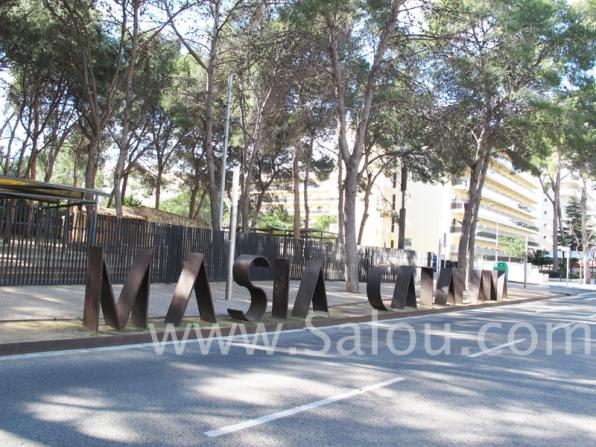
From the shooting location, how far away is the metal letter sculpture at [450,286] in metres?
16.3

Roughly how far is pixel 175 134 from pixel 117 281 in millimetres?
22623

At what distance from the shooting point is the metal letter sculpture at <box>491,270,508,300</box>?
2023 centimetres

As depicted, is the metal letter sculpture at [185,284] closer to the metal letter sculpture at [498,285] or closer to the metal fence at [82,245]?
the metal fence at [82,245]

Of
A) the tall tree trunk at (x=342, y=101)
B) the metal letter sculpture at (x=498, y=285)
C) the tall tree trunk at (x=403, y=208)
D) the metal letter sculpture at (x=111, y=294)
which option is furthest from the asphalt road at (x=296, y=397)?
the tall tree trunk at (x=403, y=208)

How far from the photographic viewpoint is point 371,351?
8375 mm

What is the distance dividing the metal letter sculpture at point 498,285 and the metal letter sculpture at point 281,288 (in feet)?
39.5

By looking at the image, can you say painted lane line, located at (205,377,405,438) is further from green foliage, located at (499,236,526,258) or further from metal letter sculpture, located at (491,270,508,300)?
green foliage, located at (499,236,526,258)

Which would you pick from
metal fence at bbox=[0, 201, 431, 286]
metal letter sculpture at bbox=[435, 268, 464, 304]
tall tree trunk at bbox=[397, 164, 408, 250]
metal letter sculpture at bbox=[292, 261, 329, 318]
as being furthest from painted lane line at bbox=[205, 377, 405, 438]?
tall tree trunk at bbox=[397, 164, 408, 250]

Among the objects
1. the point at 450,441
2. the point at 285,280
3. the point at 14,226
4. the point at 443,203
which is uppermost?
the point at 443,203

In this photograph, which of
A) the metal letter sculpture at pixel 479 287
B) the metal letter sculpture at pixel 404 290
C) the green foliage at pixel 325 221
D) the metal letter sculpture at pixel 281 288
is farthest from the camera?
the green foliage at pixel 325 221

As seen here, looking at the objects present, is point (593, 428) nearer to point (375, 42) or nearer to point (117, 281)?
point (117, 281)

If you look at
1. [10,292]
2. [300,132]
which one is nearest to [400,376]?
[10,292]

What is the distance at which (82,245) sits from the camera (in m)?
14.1

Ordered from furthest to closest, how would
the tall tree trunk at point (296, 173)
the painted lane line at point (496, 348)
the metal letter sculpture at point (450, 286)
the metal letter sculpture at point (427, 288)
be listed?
the tall tree trunk at point (296, 173) < the metal letter sculpture at point (450, 286) < the metal letter sculpture at point (427, 288) < the painted lane line at point (496, 348)
